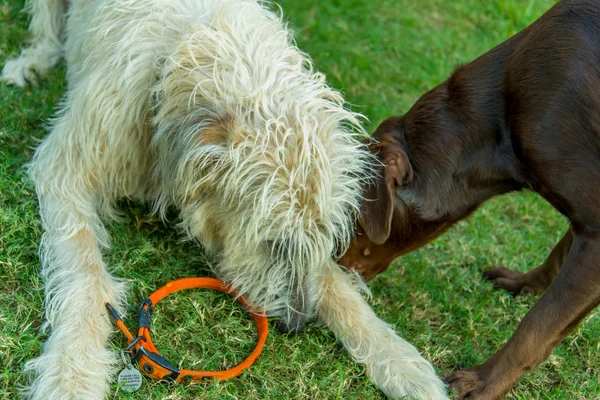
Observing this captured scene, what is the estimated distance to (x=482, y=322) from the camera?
4086 millimetres

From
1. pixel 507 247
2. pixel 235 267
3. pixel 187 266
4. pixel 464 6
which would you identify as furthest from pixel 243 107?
pixel 464 6

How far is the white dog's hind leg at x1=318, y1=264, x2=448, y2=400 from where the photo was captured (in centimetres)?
336

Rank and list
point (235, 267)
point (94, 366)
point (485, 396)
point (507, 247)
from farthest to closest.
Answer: point (507, 247) → point (235, 267) → point (485, 396) → point (94, 366)

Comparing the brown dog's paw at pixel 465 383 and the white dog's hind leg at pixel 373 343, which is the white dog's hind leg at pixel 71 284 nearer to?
the white dog's hind leg at pixel 373 343

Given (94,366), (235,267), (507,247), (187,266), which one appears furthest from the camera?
(507,247)

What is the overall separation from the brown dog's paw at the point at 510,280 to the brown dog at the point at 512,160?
0.34 m

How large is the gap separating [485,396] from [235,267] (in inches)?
52.0

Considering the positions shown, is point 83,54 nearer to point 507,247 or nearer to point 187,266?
point 187,266

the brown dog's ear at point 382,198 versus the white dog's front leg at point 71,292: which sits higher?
the brown dog's ear at point 382,198

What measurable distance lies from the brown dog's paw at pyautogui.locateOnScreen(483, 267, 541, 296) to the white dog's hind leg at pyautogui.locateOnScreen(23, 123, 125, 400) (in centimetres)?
222

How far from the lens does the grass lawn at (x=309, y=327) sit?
3346 millimetres

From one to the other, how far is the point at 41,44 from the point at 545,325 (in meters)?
3.91

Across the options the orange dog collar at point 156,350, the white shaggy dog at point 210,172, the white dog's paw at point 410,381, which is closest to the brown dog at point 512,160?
the white dog's paw at point 410,381

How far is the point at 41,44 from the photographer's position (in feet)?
17.2
